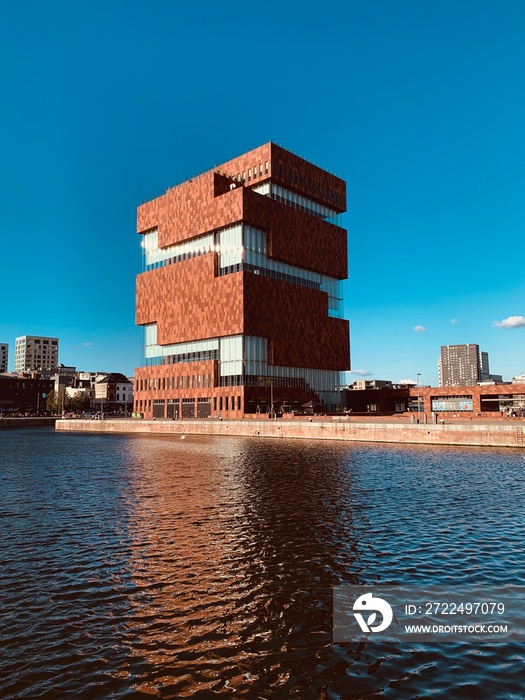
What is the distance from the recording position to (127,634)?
475 inches

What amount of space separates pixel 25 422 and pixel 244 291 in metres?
75.6

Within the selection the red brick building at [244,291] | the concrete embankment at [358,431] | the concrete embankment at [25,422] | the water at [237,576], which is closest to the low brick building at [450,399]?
the red brick building at [244,291]

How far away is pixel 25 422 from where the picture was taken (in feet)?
467

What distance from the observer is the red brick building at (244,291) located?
381 ft

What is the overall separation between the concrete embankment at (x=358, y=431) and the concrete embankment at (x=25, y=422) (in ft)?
174

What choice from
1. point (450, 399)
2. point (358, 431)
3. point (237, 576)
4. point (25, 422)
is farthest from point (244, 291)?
point (237, 576)

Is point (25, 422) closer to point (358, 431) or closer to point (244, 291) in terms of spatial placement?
point (244, 291)

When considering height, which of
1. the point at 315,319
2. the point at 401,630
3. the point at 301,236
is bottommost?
the point at 401,630

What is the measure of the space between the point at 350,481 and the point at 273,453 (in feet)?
66.0

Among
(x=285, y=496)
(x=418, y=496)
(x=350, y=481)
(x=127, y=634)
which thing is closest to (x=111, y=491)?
(x=285, y=496)

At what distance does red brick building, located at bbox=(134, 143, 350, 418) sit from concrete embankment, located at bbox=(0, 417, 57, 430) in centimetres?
2813

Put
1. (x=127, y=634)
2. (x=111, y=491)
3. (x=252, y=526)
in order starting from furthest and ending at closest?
(x=111, y=491)
(x=252, y=526)
(x=127, y=634)

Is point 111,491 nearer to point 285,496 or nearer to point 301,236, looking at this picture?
point 285,496

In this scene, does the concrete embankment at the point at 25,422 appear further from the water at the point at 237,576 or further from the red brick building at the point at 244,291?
the water at the point at 237,576
